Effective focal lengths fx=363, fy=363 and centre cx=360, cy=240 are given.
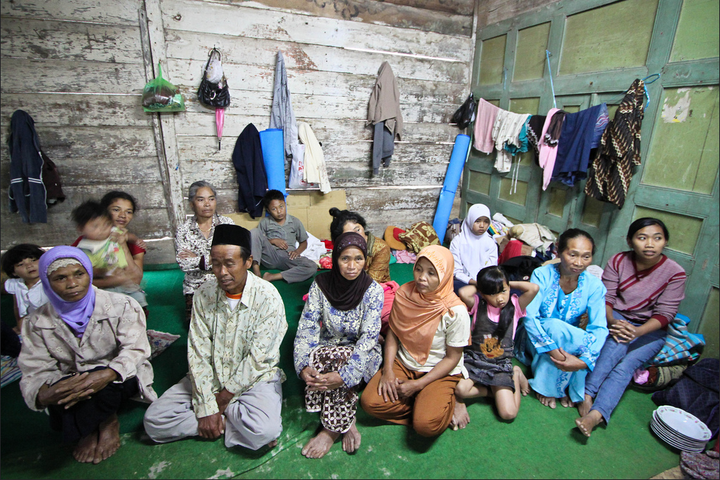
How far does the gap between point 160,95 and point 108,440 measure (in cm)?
312

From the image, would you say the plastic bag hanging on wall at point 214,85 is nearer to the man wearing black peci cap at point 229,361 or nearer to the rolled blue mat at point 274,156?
the rolled blue mat at point 274,156

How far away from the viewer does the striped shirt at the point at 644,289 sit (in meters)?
2.39

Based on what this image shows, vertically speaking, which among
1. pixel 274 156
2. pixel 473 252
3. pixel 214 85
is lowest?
pixel 473 252

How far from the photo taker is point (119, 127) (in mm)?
3826

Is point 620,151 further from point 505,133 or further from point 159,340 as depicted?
point 159,340

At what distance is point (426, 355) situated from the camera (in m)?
2.09

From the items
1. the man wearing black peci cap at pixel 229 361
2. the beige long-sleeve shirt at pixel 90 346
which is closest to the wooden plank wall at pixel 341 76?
the beige long-sleeve shirt at pixel 90 346

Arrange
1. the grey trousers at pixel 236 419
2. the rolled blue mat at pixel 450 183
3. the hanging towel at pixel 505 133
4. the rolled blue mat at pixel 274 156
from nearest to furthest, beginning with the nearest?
1. the grey trousers at pixel 236 419
2. the hanging towel at pixel 505 133
3. the rolled blue mat at pixel 274 156
4. the rolled blue mat at pixel 450 183

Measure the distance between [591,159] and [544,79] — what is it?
107cm

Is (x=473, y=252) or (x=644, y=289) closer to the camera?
(x=644, y=289)

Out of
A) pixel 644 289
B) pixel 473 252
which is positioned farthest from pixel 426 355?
pixel 644 289

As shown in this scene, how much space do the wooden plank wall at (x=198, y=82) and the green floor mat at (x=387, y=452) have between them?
8.13 feet

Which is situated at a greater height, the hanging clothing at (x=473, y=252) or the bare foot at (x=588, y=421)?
the hanging clothing at (x=473, y=252)

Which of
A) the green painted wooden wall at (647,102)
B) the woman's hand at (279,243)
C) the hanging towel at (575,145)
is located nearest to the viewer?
the green painted wooden wall at (647,102)
